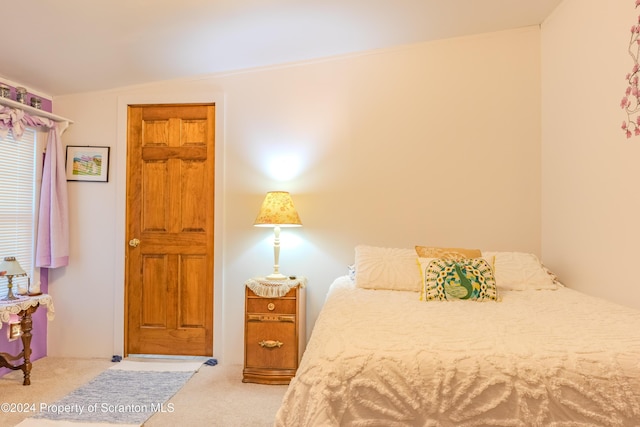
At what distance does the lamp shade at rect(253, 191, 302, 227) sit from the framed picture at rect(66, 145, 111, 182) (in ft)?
4.70

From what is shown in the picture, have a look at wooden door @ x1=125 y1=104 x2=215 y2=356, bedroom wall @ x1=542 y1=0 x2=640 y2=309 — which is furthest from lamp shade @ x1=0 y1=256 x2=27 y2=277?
bedroom wall @ x1=542 y1=0 x2=640 y2=309

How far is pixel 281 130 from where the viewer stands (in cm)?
314

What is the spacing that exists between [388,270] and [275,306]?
804 mm

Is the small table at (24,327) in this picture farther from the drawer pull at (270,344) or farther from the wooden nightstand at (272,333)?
the drawer pull at (270,344)

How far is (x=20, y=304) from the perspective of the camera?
2580 mm

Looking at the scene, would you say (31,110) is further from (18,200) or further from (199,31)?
(199,31)

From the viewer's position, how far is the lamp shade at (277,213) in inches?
108

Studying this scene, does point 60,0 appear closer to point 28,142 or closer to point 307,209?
point 28,142

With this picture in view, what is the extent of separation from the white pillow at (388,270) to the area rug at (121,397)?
1396mm

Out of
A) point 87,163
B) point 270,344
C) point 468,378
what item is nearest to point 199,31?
point 87,163

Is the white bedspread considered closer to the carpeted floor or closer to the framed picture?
the carpeted floor

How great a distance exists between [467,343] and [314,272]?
1851mm

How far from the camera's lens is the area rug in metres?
2.14

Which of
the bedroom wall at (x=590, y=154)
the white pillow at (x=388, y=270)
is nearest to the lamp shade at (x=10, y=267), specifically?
the white pillow at (x=388, y=270)
